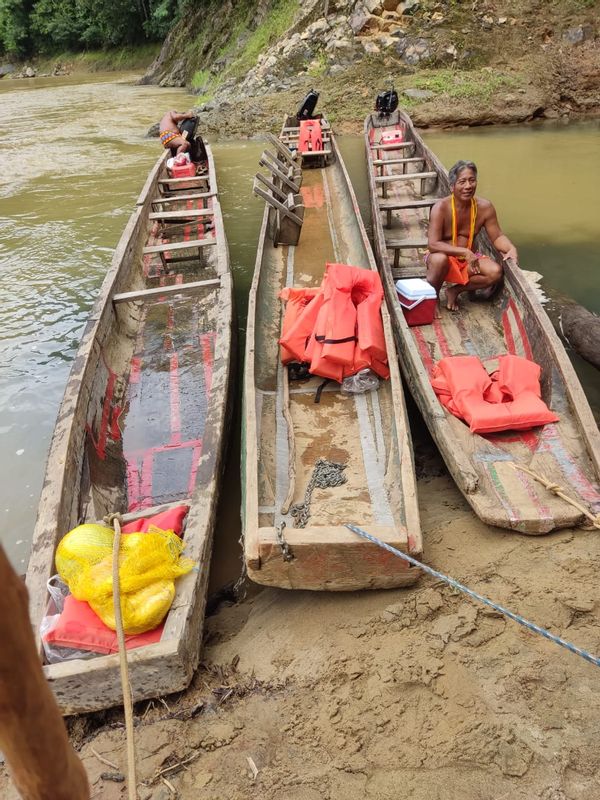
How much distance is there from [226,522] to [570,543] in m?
2.21

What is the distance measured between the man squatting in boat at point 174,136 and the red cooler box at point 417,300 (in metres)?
6.66

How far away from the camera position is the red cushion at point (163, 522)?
2.89m

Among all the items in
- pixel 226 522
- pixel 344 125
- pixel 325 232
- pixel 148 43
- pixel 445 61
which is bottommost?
pixel 226 522

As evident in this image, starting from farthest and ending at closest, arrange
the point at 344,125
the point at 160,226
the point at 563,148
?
the point at 344,125, the point at 563,148, the point at 160,226

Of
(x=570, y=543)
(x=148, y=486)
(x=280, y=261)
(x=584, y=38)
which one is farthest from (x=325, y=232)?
(x=584, y=38)

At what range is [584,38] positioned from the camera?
1466cm

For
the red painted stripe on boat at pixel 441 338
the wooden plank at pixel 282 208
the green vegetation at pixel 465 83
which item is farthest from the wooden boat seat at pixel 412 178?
the green vegetation at pixel 465 83

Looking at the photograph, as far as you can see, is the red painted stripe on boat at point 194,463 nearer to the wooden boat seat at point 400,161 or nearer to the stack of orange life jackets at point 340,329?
the stack of orange life jackets at point 340,329

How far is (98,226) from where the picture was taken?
9055 mm

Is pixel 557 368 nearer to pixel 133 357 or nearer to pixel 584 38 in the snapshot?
pixel 133 357

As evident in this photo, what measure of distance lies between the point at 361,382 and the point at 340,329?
0.43 metres

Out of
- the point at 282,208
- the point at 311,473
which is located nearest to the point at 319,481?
the point at 311,473

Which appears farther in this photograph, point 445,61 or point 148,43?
point 148,43

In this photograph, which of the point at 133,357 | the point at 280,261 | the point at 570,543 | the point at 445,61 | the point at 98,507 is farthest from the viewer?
the point at 445,61
